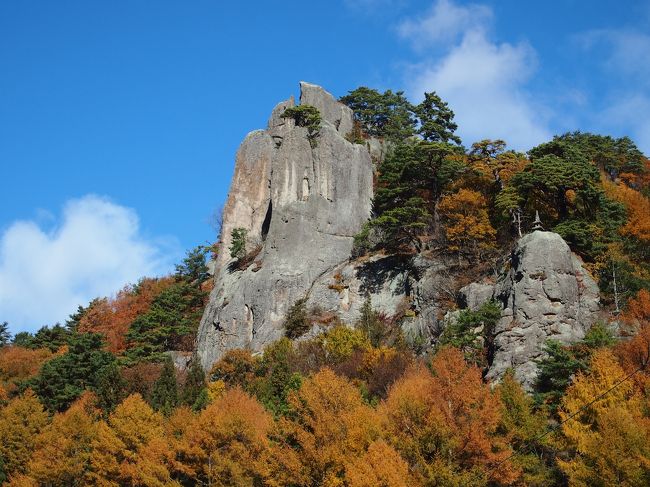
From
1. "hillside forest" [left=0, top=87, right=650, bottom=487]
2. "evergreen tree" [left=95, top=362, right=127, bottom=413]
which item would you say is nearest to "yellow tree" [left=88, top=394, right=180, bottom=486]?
"hillside forest" [left=0, top=87, right=650, bottom=487]

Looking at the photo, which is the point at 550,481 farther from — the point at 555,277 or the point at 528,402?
the point at 555,277

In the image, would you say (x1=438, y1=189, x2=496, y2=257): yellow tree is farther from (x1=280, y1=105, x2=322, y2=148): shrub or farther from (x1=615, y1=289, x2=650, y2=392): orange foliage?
(x1=280, y1=105, x2=322, y2=148): shrub

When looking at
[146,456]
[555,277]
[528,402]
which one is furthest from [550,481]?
[146,456]

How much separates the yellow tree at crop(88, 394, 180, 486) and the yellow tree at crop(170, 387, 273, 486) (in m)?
2.15

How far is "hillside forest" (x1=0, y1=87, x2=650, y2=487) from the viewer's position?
90.1ft

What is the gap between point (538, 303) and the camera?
37.4 m

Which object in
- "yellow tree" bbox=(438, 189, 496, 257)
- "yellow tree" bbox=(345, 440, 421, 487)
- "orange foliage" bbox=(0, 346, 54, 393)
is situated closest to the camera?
"yellow tree" bbox=(345, 440, 421, 487)

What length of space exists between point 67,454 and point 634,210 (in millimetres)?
36938

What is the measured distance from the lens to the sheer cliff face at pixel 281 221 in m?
49.7

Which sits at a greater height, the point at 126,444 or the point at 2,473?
the point at 126,444

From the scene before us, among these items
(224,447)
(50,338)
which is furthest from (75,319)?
(224,447)

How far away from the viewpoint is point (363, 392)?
35219 mm

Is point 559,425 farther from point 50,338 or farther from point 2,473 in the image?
point 50,338

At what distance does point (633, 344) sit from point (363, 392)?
12.5 meters
